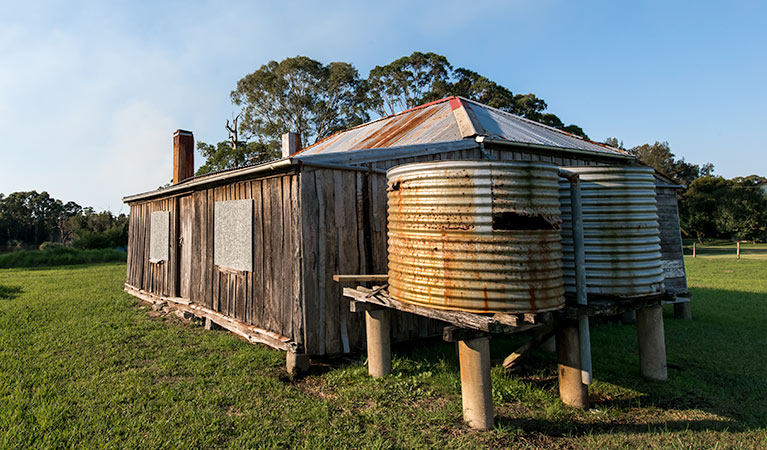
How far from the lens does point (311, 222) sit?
Result: 5.69 m

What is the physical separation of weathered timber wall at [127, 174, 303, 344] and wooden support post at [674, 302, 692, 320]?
7924 millimetres

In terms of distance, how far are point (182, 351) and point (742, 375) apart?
7.65 m

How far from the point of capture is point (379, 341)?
527 centimetres

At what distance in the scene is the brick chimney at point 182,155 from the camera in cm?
1240

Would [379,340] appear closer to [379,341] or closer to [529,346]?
[379,341]

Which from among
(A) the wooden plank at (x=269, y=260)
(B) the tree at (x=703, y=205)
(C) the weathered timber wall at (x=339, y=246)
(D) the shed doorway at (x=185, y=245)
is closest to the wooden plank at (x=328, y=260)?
(C) the weathered timber wall at (x=339, y=246)

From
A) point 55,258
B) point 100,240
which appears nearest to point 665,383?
point 55,258

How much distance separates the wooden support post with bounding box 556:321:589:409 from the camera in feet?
14.1

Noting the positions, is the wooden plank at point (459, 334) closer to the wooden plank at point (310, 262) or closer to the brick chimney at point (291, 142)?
the wooden plank at point (310, 262)

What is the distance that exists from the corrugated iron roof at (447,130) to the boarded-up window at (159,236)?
158 inches

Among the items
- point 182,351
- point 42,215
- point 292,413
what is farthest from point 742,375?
point 42,215

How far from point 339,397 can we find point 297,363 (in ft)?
3.07

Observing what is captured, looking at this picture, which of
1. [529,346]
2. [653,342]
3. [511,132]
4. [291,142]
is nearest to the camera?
[529,346]

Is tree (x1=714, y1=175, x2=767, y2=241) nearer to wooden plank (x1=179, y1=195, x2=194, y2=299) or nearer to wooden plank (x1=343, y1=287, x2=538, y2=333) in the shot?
wooden plank (x1=343, y1=287, x2=538, y2=333)
